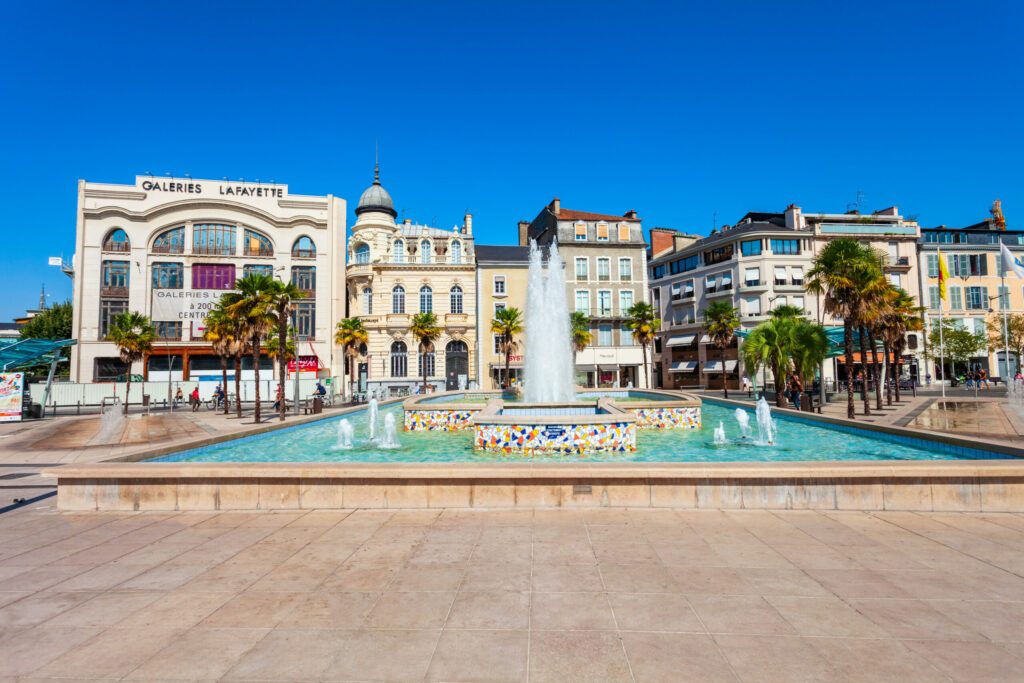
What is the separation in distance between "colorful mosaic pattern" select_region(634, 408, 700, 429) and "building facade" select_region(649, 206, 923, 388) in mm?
31173

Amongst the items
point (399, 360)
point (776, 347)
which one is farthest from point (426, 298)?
point (776, 347)

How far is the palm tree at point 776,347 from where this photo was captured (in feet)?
79.4

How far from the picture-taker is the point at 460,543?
575 centimetres

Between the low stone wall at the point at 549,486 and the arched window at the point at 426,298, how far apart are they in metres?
40.1

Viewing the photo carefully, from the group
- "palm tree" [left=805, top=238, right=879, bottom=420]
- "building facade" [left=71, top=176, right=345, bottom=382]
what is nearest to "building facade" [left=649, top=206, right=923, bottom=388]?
"palm tree" [left=805, top=238, right=879, bottom=420]

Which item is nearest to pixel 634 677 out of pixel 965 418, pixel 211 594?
pixel 211 594

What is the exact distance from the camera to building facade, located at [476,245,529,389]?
4666 cm

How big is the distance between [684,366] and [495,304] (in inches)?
770

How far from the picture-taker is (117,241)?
4438 centimetres

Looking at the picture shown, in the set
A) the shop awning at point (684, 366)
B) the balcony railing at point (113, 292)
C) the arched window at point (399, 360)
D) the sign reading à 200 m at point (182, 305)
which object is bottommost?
the shop awning at point (684, 366)

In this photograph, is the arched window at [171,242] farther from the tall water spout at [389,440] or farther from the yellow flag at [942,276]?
the yellow flag at [942,276]

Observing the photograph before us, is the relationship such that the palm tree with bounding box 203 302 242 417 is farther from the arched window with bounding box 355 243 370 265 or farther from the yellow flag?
the yellow flag

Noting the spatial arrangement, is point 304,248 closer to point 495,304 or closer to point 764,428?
point 495,304

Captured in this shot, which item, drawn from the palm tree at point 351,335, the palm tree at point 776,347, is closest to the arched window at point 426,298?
the palm tree at point 351,335
